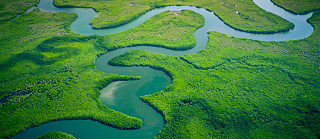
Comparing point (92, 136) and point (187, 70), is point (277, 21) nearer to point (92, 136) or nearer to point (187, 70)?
point (187, 70)

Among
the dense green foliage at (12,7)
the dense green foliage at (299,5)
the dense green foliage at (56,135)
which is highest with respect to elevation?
the dense green foliage at (299,5)

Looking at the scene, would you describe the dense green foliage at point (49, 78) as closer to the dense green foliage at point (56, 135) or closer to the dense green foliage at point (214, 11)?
the dense green foliage at point (56, 135)

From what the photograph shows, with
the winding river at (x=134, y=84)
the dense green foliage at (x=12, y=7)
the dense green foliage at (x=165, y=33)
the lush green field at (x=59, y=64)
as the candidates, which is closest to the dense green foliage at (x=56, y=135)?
the winding river at (x=134, y=84)

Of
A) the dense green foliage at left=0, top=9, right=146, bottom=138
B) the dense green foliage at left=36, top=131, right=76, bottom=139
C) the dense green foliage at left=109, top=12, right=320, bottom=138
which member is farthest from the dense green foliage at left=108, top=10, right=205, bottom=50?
the dense green foliage at left=36, top=131, right=76, bottom=139

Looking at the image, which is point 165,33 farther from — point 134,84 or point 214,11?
point 214,11

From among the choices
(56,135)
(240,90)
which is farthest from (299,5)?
(56,135)
